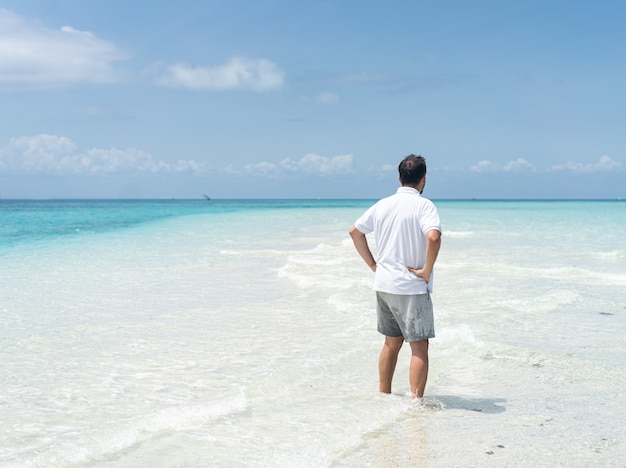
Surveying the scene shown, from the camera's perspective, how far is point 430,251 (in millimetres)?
4594

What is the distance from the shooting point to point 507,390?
541cm

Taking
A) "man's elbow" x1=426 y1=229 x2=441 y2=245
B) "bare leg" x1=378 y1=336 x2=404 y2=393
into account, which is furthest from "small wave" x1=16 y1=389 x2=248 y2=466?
"man's elbow" x1=426 y1=229 x2=441 y2=245

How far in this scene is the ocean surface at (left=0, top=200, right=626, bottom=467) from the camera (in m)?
4.16

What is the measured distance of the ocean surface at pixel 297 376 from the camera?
13.6 ft

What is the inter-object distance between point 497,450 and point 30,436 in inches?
128

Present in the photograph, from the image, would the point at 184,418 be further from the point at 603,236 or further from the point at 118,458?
the point at 603,236

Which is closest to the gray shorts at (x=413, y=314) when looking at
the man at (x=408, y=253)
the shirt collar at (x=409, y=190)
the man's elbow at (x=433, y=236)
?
the man at (x=408, y=253)

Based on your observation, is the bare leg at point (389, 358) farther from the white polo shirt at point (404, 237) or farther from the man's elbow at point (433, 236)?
the man's elbow at point (433, 236)

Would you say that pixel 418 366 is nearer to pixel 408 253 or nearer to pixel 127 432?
pixel 408 253

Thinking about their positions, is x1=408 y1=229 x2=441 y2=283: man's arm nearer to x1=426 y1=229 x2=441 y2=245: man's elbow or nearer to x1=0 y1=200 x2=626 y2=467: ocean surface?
x1=426 y1=229 x2=441 y2=245: man's elbow

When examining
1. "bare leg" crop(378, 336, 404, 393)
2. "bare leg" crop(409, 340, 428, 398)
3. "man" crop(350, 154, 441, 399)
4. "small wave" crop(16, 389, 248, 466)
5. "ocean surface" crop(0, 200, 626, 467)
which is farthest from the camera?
"bare leg" crop(378, 336, 404, 393)

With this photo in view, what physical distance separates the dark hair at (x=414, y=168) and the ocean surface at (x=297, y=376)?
1.82 m

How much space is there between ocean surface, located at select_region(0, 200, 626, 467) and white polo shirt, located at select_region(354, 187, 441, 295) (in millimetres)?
1024

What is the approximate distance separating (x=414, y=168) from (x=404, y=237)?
54 centimetres
